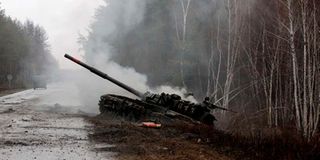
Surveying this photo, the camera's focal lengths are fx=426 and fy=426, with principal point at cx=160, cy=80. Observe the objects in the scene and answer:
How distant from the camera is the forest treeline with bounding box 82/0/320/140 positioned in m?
19.3

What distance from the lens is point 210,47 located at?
26.9m

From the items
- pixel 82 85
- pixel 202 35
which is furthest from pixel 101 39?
pixel 202 35

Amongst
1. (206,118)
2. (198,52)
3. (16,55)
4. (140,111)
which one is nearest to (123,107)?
(140,111)

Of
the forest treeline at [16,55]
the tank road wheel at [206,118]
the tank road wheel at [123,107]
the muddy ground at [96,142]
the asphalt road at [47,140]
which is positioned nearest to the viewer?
the asphalt road at [47,140]

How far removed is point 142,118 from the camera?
50.5 ft

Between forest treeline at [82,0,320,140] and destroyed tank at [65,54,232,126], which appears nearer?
destroyed tank at [65,54,232,126]

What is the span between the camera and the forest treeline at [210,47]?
19344 mm

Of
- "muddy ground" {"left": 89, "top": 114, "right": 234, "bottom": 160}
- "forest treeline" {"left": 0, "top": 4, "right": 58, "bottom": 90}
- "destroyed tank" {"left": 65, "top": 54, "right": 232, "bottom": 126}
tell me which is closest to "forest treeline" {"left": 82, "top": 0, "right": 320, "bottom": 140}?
"destroyed tank" {"left": 65, "top": 54, "right": 232, "bottom": 126}

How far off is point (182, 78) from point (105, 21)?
1065 centimetres

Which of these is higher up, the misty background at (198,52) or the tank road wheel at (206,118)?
the misty background at (198,52)

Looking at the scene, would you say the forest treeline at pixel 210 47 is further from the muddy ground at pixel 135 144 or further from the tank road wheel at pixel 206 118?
the muddy ground at pixel 135 144

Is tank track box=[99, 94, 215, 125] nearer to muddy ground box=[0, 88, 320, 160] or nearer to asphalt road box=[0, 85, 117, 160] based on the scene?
muddy ground box=[0, 88, 320, 160]

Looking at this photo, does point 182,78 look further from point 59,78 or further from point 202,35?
point 59,78

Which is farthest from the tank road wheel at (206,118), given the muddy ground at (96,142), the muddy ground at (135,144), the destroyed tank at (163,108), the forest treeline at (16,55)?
the forest treeline at (16,55)
